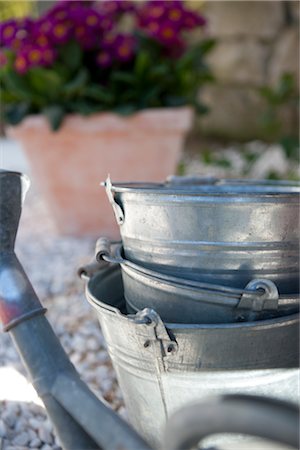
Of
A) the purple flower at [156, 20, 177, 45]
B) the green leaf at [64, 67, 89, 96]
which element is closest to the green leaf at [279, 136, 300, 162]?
the purple flower at [156, 20, 177, 45]

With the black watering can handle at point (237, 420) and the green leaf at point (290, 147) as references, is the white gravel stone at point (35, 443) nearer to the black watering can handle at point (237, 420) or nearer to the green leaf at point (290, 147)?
the black watering can handle at point (237, 420)

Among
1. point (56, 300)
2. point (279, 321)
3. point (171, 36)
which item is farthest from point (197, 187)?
point (171, 36)

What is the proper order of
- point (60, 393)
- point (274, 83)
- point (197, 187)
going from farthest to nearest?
point (274, 83), point (197, 187), point (60, 393)

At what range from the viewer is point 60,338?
2018mm

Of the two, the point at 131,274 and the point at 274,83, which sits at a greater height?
the point at 131,274

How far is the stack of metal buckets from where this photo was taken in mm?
1068

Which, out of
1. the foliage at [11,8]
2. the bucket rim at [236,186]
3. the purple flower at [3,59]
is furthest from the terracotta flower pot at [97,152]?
the foliage at [11,8]

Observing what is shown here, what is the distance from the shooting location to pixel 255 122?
6148 mm

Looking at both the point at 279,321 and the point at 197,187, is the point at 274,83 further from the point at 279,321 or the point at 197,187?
the point at 279,321

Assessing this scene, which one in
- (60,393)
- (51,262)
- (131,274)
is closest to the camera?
(60,393)

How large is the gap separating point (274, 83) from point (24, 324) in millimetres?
5303

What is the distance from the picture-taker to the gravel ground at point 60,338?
4.89ft

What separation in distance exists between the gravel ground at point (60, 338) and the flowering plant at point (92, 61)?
65cm

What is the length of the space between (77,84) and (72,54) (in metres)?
0.23
